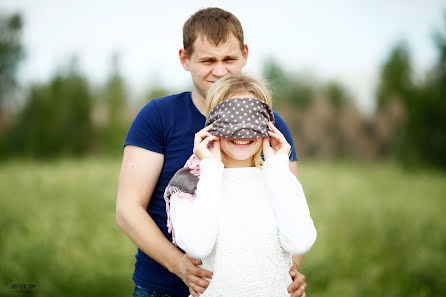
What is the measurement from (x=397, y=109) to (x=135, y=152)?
24401 millimetres

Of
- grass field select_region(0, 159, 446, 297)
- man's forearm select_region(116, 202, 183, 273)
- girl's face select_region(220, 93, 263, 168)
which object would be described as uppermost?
girl's face select_region(220, 93, 263, 168)

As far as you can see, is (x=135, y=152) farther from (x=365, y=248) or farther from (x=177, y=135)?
(x=365, y=248)

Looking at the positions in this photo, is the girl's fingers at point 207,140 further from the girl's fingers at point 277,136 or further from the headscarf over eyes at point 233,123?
the girl's fingers at point 277,136

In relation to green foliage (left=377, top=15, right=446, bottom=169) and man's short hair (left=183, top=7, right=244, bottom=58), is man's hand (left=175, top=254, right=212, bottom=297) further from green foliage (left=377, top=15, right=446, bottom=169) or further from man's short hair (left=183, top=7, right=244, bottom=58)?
green foliage (left=377, top=15, right=446, bottom=169)

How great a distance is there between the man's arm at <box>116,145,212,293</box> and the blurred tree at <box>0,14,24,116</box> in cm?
2567

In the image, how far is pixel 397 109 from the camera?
942 inches

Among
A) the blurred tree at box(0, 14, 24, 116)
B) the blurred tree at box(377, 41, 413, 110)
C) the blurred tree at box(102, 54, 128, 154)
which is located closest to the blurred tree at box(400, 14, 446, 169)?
the blurred tree at box(377, 41, 413, 110)

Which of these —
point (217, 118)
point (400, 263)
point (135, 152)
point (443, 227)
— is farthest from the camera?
point (443, 227)

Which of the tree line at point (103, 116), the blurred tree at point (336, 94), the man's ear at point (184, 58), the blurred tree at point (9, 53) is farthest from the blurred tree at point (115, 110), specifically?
the man's ear at point (184, 58)

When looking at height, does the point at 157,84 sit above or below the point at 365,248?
above

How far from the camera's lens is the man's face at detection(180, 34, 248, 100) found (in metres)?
2.48

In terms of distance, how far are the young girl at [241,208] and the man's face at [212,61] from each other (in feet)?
1.56

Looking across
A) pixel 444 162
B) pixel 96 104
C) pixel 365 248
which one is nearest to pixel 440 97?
pixel 444 162

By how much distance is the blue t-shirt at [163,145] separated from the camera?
2.45 metres
